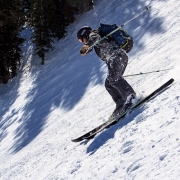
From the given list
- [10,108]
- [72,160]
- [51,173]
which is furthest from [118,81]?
[10,108]

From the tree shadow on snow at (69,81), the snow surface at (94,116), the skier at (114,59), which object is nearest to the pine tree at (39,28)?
the snow surface at (94,116)

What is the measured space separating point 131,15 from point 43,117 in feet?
36.8

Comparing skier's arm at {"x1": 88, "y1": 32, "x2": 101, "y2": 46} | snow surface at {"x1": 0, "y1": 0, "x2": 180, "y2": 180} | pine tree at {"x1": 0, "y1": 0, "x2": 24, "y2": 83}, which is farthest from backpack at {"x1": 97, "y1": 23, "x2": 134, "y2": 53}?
pine tree at {"x1": 0, "y1": 0, "x2": 24, "y2": 83}

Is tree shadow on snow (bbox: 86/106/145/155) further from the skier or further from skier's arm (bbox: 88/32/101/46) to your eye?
skier's arm (bbox: 88/32/101/46)

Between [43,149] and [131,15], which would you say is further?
[131,15]

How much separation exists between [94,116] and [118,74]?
98.9 inches

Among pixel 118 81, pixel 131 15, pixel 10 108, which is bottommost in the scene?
pixel 131 15

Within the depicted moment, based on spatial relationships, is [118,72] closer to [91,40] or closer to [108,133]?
[91,40]

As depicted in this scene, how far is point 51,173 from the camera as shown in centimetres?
586

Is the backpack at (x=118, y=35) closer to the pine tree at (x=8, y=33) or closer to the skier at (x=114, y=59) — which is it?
the skier at (x=114, y=59)

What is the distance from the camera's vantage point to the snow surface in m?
4.30

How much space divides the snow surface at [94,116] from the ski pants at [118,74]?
0.66 meters

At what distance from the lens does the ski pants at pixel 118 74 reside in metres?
6.31

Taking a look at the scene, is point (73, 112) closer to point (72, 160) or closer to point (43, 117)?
point (43, 117)
